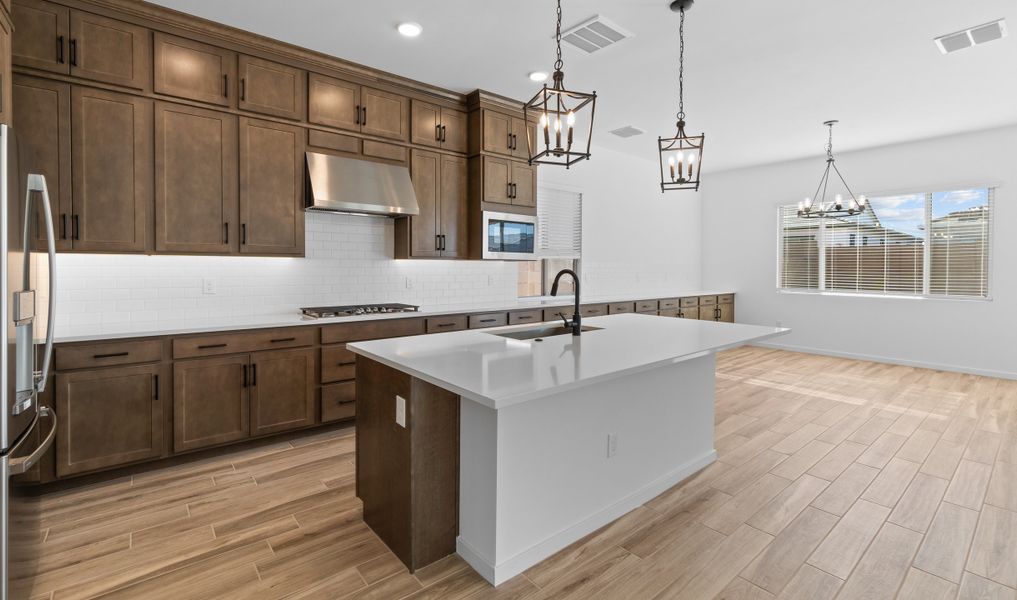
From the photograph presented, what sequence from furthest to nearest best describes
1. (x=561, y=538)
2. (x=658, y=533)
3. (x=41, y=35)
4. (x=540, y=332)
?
(x=540, y=332) → (x=41, y=35) → (x=658, y=533) → (x=561, y=538)

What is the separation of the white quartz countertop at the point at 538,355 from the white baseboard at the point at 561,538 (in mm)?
801

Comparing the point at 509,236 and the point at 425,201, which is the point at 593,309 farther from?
the point at 425,201

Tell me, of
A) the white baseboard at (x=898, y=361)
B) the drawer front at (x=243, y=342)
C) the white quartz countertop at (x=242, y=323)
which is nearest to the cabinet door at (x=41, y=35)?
the white quartz countertop at (x=242, y=323)

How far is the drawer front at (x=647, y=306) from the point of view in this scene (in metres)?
6.45

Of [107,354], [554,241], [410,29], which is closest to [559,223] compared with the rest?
[554,241]

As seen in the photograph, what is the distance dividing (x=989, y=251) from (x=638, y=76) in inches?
194

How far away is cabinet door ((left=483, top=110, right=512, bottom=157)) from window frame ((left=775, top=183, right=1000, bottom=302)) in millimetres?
4842

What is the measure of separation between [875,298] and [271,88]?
24.5 ft

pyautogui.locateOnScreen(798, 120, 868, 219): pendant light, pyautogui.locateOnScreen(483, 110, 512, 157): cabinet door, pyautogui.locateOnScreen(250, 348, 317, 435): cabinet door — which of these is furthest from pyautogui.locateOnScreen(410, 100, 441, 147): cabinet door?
pyautogui.locateOnScreen(798, 120, 868, 219): pendant light

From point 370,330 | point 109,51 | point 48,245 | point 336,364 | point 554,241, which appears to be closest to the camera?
point 48,245

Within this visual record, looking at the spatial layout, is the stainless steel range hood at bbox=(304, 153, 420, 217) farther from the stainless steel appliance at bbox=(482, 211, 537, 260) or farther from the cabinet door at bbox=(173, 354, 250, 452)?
the cabinet door at bbox=(173, 354, 250, 452)

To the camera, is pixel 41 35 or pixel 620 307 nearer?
pixel 41 35

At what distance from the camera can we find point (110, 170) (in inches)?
123

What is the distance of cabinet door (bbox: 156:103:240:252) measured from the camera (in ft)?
10.8
